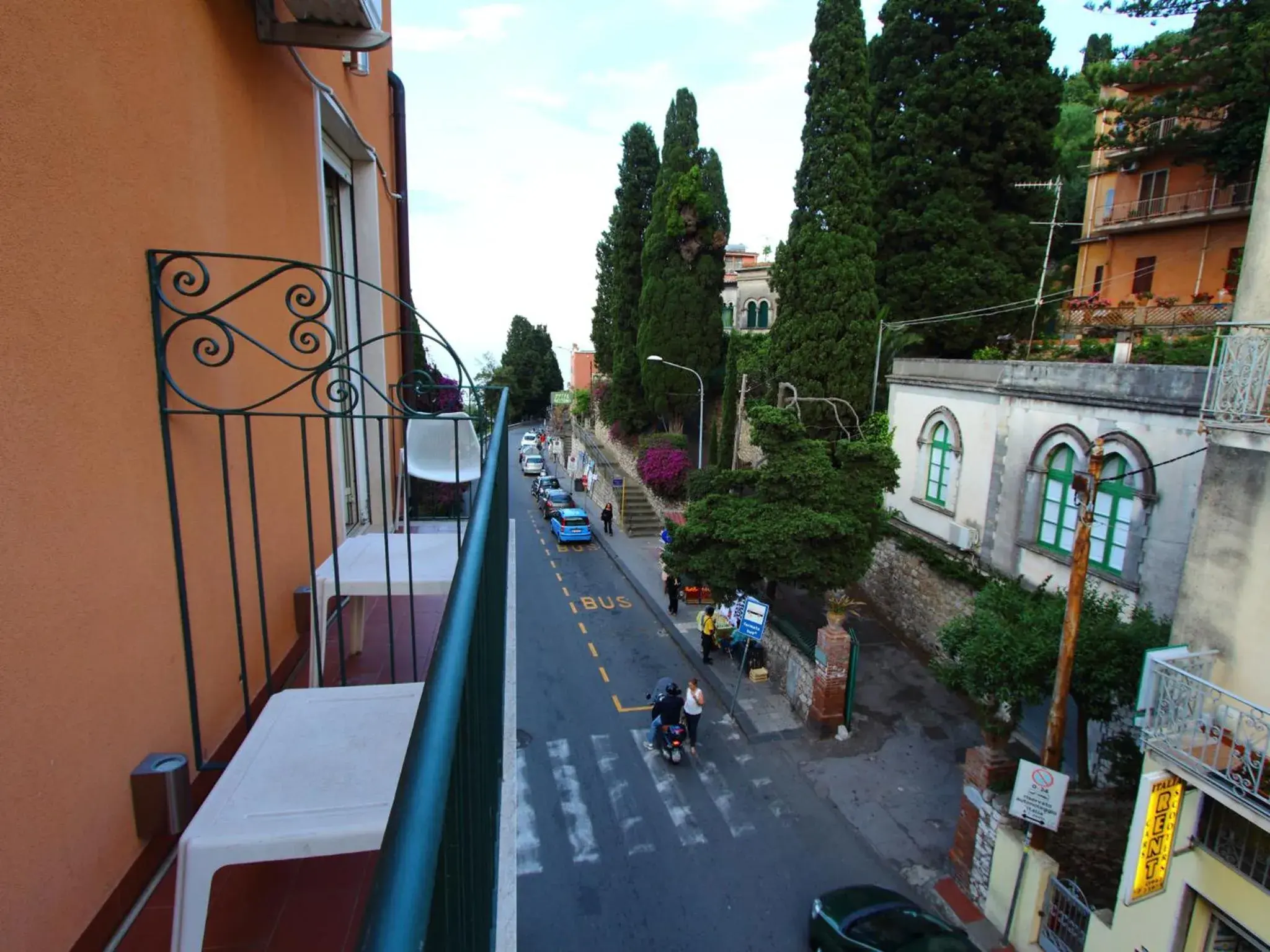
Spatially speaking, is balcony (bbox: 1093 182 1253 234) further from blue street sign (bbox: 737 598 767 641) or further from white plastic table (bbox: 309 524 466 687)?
white plastic table (bbox: 309 524 466 687)

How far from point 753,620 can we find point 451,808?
39.6 ft

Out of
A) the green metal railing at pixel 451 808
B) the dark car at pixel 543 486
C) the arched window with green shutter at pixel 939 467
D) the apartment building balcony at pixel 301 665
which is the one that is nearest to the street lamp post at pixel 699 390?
the dark car at pixel 543 486

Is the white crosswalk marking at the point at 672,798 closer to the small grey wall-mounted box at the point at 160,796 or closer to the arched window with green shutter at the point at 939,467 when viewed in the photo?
the arched window with green shutter at the point at 939,467

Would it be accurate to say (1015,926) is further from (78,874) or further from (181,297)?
(181,297)

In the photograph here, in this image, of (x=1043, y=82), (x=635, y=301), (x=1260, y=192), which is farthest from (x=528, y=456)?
(x=1260, y=192)

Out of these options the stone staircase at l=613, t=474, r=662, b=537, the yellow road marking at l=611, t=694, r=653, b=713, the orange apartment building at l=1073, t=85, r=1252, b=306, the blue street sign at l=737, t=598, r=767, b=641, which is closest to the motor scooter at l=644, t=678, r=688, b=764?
the yellow road marking at l=611, t=694, r=653, b=713

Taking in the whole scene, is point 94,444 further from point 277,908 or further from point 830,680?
point 830,680

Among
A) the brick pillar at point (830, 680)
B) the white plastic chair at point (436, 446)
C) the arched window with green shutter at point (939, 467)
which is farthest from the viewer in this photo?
the arched window with green shutter at point (939, 467)

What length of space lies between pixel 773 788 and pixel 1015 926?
375 centimetres

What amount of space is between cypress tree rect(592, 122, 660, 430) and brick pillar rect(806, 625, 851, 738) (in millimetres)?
18673

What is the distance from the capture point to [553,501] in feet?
95.6

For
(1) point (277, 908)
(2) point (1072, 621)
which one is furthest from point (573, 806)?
(1) point (277, 908)

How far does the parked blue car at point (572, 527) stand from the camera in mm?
25078

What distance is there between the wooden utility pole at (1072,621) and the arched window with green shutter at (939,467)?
7.58m
